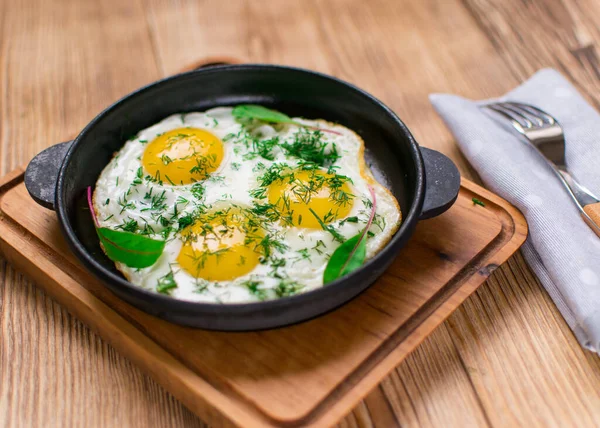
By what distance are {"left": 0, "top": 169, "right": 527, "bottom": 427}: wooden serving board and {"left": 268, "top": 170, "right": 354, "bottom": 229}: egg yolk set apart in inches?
10.9

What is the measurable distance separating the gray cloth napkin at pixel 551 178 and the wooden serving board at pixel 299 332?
0.37 ft

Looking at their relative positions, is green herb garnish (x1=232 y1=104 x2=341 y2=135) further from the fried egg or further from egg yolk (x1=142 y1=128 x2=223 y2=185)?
egg yolk (x1=142 y1=128 x2=223 y2=185)

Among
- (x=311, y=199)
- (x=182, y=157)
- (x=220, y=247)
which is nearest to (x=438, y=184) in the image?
(x=311, y=199)

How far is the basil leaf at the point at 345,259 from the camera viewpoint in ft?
6.25

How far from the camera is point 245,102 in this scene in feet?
8.80

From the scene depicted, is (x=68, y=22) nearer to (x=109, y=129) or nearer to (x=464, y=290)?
(x=109, y=129)

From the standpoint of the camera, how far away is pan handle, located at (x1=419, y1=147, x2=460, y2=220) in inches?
80.7

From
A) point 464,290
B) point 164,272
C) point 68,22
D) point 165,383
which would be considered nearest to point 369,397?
point 464,290

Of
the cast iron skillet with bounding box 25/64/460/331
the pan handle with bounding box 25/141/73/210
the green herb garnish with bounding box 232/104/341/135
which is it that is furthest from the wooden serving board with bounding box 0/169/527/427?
the green herb garnish with bounding box 232/104/341/135

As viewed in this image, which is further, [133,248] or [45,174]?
[45,174]

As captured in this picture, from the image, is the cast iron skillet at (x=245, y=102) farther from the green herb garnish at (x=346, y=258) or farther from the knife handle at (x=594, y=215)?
the knife handle at (x=594, y=215)

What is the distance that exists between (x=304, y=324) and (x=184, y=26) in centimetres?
226

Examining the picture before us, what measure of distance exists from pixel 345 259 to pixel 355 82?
1541 millimetres

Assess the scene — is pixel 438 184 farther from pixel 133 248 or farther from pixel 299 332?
pixel 133 248
